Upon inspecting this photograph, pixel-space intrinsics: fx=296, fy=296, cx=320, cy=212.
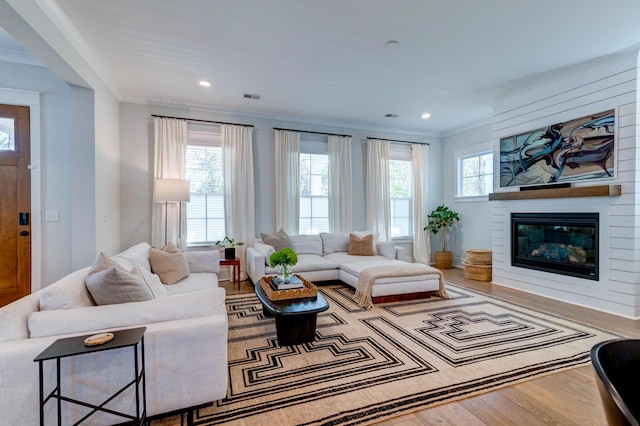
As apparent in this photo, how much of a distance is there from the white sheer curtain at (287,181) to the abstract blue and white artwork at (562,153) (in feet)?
11.3

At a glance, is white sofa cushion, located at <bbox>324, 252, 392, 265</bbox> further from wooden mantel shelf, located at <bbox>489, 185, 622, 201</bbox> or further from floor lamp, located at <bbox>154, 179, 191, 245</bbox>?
floor lamp, located at <bbox>154, 179, 191, 245</bbox>

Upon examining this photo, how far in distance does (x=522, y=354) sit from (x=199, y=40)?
4.16m

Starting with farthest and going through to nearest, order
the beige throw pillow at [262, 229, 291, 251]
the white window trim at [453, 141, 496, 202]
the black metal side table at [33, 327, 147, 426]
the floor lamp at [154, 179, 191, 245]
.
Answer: the white window trim at [453, 141, 496, 202] → the beige throw pillow at [262, 229, 291, 251] → the floor lamp at [154, 179, 191, 245] → the black metal side table at [33, 327, 147, 426]

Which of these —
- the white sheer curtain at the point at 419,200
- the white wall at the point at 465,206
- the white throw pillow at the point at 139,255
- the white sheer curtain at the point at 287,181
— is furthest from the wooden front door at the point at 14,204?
the white wall at the point at 465,206

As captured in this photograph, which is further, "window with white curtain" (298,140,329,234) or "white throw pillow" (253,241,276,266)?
"window with white curtain" (298,140,329,234)

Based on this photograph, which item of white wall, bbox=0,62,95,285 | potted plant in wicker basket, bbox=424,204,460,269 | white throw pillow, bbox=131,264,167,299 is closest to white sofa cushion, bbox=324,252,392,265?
potted plant in wicker basket, bbox=424,204,460,269

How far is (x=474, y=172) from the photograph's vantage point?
602 cm

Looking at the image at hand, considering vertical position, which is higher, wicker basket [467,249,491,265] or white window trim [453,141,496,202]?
white window trim [453,141,496,202]

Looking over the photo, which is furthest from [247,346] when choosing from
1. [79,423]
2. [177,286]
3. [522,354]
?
[522,354]

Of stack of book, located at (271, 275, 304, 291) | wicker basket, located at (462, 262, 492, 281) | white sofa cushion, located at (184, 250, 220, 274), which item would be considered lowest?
wicker basket, located at (462, 262, 492, 281)

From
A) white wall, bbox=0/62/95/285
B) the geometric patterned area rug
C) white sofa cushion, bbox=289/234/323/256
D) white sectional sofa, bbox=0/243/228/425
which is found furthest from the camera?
white sofa cushion, bbox=289/234/323/256

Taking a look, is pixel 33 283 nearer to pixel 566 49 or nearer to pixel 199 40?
pixel 199 40

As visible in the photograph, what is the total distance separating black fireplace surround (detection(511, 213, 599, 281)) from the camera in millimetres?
3641

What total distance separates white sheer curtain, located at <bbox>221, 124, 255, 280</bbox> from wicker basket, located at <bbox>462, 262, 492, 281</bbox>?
3.83 m
